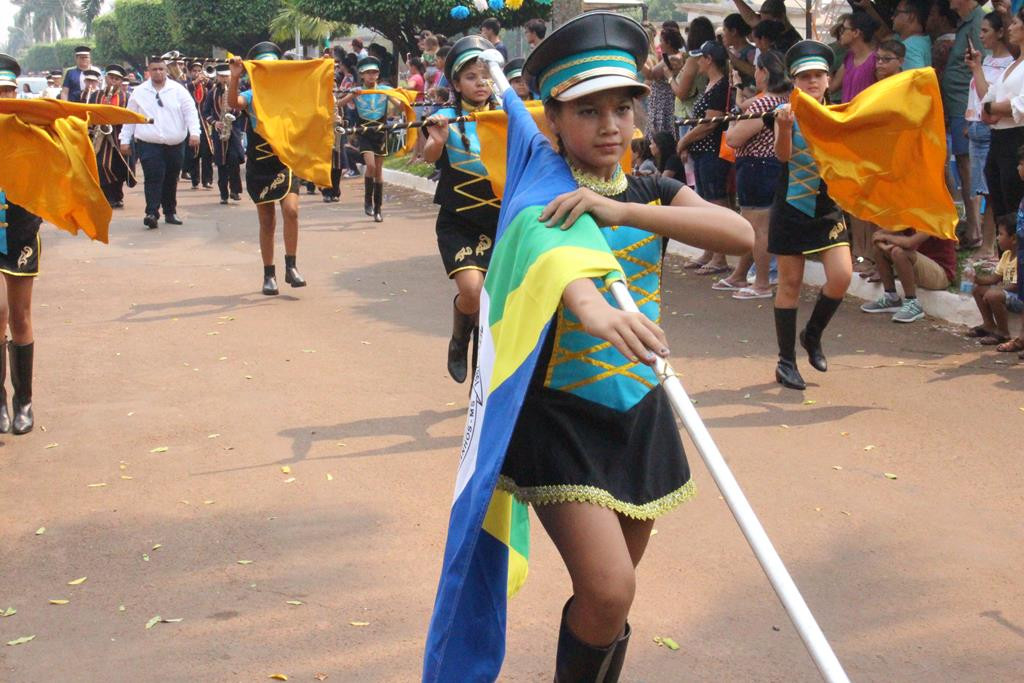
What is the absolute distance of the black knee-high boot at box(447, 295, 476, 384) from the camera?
290 inches

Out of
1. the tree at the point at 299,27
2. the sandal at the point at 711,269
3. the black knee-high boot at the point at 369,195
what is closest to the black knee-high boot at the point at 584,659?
the sandal at the point at 711,269

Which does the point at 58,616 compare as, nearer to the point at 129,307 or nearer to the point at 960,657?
the point at 960,657

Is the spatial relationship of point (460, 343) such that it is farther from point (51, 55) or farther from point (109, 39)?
point (51, 55)

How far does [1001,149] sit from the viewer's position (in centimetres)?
935

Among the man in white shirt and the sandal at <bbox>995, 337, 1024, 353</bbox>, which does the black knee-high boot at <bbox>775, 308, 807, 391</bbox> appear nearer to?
the sandal at <bbox>995, 337, 1024, 353</bbox>

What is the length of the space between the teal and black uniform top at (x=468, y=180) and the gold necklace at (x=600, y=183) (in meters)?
3.85

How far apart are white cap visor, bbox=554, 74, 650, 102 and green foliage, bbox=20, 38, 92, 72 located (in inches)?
3283

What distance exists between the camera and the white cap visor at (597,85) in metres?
3.06

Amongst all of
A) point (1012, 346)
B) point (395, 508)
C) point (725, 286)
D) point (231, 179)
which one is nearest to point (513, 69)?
point (725, 286)

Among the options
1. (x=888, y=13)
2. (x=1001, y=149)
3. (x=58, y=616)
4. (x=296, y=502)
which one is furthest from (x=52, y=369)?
(x=888, y=13)

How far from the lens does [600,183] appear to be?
128 inches

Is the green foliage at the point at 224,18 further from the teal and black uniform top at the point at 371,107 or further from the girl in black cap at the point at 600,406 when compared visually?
the girl in black cap at the point at 600,406

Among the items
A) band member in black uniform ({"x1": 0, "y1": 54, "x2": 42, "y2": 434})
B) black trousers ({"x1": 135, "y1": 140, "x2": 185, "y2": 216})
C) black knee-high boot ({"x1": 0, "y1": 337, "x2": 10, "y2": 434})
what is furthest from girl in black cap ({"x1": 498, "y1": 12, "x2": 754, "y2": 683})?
black trousers ({"x1": 135, "y1": 140, "x2": 185, "y2": 216})

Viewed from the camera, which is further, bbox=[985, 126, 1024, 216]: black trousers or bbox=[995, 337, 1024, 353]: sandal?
bbox=[985, 126, 1024, 216]: black trousers
